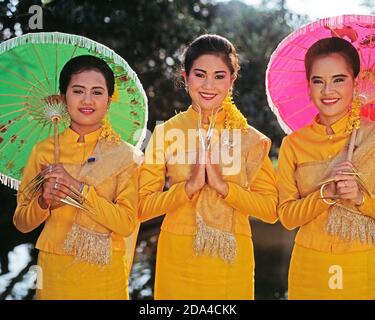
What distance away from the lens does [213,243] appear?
3.12m

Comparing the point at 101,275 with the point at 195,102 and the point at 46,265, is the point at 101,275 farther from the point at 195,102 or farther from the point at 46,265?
the point at 195,102

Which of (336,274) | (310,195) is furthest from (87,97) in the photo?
(336,274)

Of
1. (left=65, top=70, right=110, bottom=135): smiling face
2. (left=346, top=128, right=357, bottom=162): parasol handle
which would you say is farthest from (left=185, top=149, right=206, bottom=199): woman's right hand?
(left=346, top=128, right=357, bottom=162): parasol handle

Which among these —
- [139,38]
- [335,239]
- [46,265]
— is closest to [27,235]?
[139,38]

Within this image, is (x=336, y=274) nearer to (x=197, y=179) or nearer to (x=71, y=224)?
(x=197, y=179)

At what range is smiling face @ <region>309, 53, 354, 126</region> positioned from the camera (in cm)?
313

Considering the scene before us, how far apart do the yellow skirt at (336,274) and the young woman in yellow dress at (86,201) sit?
0.75 metres

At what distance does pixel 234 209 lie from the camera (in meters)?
3.17

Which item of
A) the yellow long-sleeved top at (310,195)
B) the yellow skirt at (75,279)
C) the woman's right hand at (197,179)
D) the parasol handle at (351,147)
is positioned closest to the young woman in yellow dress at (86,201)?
the yellow skirt at (75,279)

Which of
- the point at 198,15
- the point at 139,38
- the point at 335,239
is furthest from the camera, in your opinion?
the point at 198,15

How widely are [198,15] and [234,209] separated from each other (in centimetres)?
255

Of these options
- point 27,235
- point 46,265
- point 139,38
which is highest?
point 139,38

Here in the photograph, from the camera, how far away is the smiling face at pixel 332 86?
3131 millimetres

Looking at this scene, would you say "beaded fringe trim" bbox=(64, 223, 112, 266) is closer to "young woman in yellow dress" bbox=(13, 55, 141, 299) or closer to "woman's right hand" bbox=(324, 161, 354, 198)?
"young woman in yellow dress" bbox=(13, 55, 141, 299)
